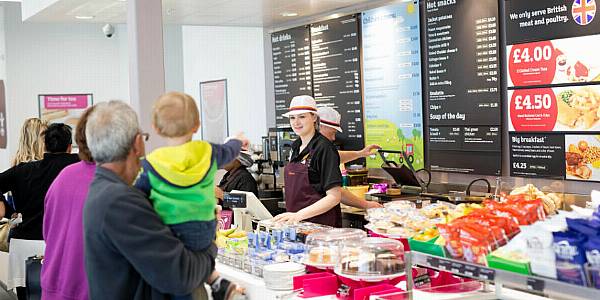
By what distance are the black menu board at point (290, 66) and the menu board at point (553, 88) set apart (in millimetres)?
2726

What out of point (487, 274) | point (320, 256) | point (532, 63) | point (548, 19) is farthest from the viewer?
point (532, 63)

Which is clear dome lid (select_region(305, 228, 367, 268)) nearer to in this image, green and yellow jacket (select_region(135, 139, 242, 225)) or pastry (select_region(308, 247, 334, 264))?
pastry (select_region(308, 247, 334, 264))

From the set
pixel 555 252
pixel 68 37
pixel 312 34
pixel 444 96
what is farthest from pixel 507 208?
pixel 68 37

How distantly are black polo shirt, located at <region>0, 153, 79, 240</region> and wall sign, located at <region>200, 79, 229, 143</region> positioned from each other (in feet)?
17.1

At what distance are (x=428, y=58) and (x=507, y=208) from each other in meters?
3.60

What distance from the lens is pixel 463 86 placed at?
19.2 ft

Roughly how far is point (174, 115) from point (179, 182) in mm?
245

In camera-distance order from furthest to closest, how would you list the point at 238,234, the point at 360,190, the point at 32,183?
the point at 360,190 < the point at 32,183 < the point at 238,234

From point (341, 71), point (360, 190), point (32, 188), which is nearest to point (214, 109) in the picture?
point (341, 71)

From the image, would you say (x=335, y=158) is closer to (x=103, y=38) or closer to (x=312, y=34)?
(x=312, y=34)

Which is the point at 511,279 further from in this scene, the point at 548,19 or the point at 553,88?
the point at 548,19

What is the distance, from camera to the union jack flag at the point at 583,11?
4793 mm

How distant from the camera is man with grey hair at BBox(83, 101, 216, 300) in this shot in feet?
7.86

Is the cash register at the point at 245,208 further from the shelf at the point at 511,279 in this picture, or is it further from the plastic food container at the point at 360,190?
the plastic food container at the point at 360,190
